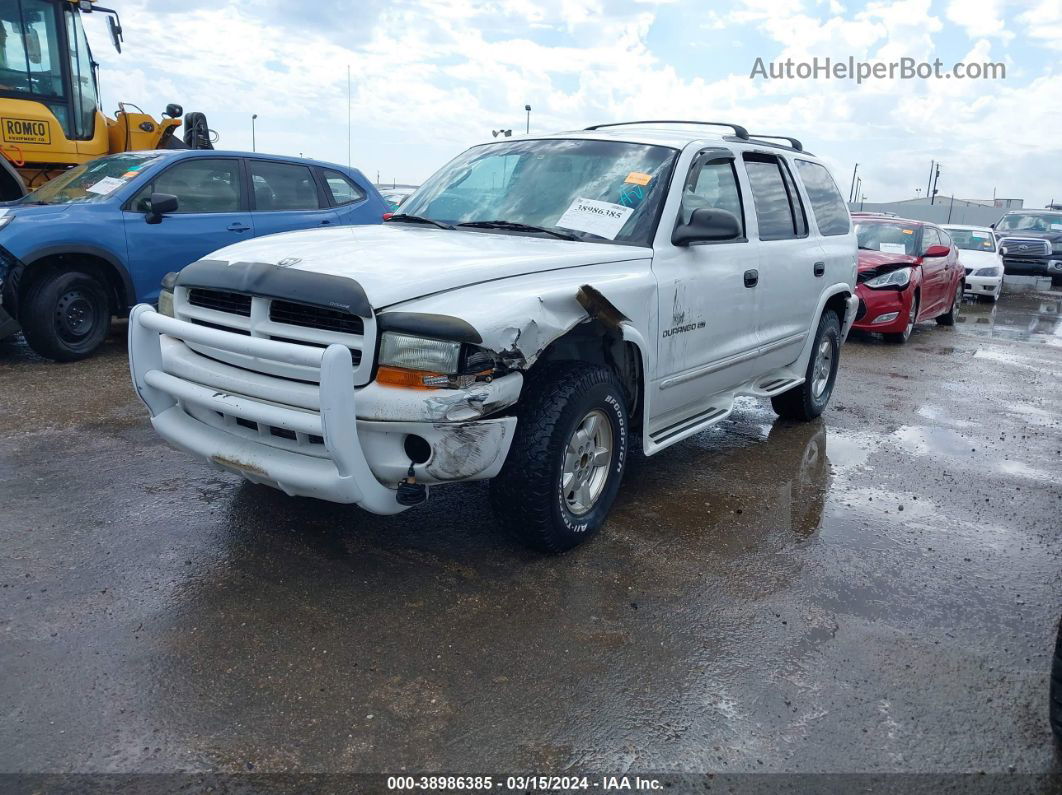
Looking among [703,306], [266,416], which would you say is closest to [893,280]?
[703,306]

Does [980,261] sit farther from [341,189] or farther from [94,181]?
[94,181]

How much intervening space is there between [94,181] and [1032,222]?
2251cm

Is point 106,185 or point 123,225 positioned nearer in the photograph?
point 123,225

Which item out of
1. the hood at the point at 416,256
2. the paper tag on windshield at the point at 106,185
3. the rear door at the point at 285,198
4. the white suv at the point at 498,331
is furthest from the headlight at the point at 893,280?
the paper tag on windshield at the point at 106,185

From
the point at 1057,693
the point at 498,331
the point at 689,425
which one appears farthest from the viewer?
the point at 689,425

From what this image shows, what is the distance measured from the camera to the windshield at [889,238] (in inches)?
432

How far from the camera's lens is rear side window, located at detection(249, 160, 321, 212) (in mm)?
7883

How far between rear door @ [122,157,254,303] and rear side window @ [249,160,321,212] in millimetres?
166

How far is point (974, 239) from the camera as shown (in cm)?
1683

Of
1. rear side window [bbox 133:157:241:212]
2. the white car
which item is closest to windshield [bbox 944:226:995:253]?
the white car

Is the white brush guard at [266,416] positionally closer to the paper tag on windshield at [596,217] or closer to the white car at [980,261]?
the paper tag on windshield at [596,217]

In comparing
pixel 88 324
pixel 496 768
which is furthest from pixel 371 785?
pixel 88 324

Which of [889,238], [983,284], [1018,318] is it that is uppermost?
[889,238]

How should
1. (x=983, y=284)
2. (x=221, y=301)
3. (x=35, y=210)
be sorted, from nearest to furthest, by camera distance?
(x=221, y=301) → (x=35, y=210) → (x=983, y=284)
